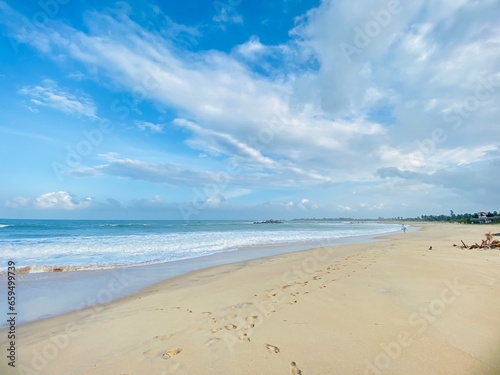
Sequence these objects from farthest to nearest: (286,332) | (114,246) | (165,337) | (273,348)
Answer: (114,246) < (165,337) < (286,332) < (273,348)

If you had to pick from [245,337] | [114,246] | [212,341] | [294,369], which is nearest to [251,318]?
[245,337]

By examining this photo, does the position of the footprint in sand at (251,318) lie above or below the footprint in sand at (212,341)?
above

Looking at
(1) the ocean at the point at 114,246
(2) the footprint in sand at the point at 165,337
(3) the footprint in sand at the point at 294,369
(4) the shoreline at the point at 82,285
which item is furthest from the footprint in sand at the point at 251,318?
(1) the ocean at the point at 114,246

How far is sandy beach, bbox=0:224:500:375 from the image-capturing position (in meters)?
3.56

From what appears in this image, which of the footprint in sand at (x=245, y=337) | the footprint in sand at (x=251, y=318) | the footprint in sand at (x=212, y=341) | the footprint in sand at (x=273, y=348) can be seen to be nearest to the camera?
the footprint in sand at (x=273, y=348)

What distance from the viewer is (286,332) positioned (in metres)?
4.38

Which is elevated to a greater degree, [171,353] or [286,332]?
[286,332]

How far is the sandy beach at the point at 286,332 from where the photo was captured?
3557mm

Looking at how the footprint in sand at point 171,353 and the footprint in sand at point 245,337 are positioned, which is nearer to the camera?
the footprint in sand at point 171,353

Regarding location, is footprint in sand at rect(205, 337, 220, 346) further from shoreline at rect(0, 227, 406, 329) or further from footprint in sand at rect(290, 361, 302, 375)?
shoreline at rect(0, 227, 406, 329)

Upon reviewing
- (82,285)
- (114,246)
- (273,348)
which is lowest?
(82,285)

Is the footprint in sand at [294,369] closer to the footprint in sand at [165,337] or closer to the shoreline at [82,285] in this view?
the footprint in sand at [165,337]

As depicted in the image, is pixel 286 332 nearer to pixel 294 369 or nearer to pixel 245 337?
pixel 245 337

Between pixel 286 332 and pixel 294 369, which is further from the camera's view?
pixel 286 332
